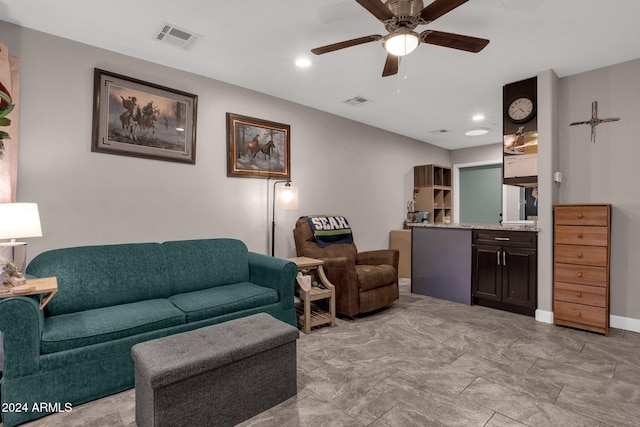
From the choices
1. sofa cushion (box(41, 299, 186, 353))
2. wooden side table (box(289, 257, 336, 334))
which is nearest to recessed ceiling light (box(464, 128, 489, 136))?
wooden side table (box(289, 257, 336, 334))

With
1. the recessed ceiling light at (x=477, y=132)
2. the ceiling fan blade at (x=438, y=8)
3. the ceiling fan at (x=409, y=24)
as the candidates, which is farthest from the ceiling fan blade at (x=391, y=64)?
the recessed ceiling light at (x=477, y=132)

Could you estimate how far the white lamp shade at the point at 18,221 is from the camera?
1.91m

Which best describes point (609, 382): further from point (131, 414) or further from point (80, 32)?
point (80, 32)

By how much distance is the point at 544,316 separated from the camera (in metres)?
3.38

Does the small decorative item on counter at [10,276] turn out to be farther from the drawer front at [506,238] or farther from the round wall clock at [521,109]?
the round wall clock at [521,109]

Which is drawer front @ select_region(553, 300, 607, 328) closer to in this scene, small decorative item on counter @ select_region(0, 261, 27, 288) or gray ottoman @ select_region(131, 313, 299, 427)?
gray ottoman @ select_region(131, 313, 299, 427)

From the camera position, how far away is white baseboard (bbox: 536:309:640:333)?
3.13m

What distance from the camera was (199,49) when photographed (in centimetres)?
290

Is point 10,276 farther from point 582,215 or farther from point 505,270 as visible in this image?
point 582,215

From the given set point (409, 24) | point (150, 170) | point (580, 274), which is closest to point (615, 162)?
point (580, 274)

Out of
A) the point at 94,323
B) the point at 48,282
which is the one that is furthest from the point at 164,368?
the point at 48,282

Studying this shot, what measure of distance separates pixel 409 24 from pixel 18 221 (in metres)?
2.69

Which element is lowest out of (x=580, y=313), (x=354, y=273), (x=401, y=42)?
(x=580, y=313)

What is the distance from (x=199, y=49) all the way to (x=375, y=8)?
1.76 m
